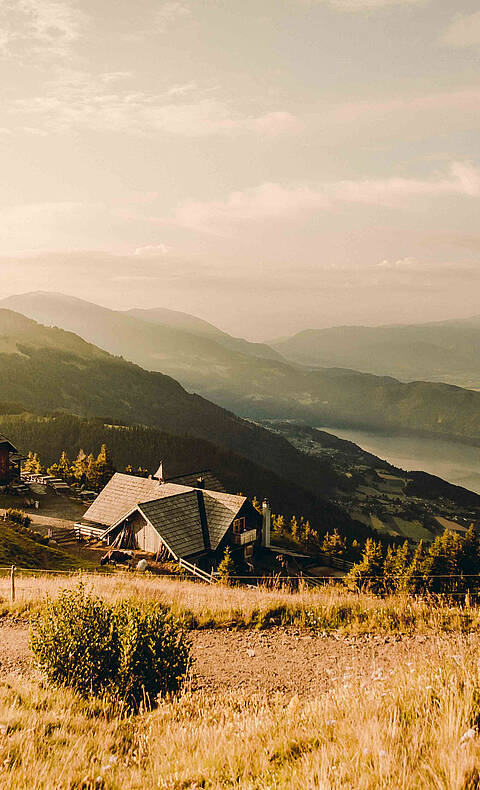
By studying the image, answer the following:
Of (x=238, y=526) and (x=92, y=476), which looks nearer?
(x=238, y=526)

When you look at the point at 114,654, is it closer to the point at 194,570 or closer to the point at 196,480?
the point at 194,570

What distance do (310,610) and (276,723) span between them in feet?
26.4

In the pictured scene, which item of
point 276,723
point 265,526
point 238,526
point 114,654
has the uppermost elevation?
point 276,723

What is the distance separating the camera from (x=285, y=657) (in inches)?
452

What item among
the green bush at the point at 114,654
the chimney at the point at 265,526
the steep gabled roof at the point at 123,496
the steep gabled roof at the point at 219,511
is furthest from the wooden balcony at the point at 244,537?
the green bush at the point at 114,654

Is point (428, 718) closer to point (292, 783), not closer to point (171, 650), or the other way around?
point (292, 783)

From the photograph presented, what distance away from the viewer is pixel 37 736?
22.0ft

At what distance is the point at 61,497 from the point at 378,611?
154 ft

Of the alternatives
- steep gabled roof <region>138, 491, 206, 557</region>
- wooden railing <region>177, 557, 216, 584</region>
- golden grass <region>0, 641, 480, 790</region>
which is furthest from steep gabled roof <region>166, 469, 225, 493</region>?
golden grass <region>0, 641, 480, 790</region>

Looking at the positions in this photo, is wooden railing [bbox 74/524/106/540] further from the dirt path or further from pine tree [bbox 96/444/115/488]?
the dirt path

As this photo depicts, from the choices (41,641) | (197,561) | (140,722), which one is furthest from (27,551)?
(140,722)

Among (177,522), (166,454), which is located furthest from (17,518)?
(166,454)

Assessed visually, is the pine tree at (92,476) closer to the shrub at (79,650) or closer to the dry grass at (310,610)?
the dry grass at (310,610)

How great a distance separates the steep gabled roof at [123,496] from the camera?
1547 inches
